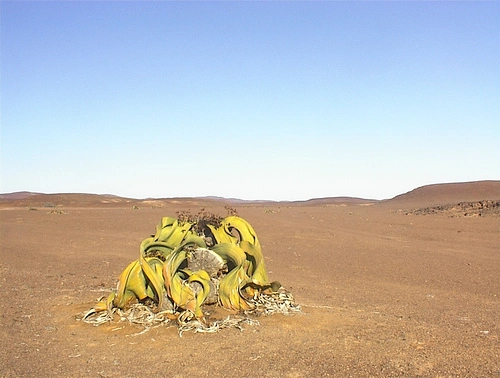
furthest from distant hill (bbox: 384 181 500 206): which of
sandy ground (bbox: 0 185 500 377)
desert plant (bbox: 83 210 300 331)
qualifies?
desert plant (bbox: 83 210 300 331)

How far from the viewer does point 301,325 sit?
590 centimetres

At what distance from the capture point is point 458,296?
8609 mm

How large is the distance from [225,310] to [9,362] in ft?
8.04

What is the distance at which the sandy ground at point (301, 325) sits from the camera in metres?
4.63

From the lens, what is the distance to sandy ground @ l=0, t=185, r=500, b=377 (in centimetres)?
463

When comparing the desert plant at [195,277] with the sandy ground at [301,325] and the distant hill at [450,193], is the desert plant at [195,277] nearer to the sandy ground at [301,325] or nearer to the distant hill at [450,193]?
the sandy ground at [301,325]


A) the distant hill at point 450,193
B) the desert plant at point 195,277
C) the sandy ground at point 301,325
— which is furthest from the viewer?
the distant hill at point 450,193

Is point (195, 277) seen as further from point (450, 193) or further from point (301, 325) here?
point (450, 193)

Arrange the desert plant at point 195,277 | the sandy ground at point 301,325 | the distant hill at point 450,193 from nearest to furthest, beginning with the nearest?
the sandy ground at point 301,325
the desert plant at point 195,277
the distant hill at point 450,193

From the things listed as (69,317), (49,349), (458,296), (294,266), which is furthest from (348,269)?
(49,349)

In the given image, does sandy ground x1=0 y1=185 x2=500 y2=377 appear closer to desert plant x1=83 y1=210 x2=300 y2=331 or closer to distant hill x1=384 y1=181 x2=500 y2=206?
desert plant x1=83 y1=210 x2=300 y2=331

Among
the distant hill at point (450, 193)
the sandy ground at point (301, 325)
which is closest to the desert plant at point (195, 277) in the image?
the sandy ground at point (301, 325)

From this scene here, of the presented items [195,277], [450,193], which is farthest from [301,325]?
[450,193]

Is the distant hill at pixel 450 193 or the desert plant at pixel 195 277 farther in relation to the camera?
the distant hill at pixel 450 193
